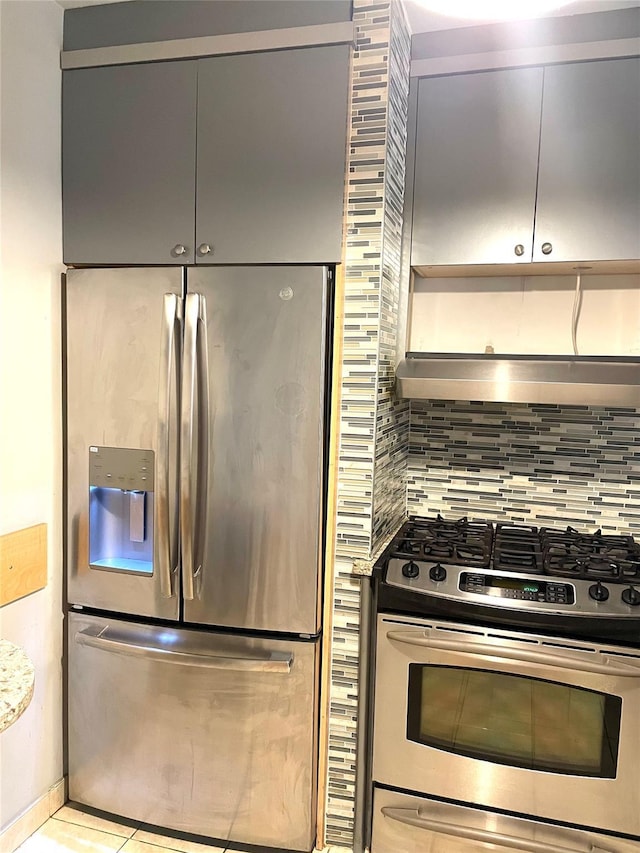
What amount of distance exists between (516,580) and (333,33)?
1646 millimetres

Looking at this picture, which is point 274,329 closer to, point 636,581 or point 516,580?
point 516,580

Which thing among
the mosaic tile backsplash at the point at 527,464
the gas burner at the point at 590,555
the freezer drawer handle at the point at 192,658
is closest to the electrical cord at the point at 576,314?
the mosaic tile backsplash at the point at 527,464

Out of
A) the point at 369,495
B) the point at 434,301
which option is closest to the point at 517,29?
the point at 434,301

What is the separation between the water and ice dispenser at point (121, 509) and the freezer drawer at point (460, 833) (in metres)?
1.05

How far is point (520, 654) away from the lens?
1716 mm

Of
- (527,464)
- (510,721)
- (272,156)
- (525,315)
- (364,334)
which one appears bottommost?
(510,721)

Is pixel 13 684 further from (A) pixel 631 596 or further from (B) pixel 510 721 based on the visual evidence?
(A) pixel 631 596

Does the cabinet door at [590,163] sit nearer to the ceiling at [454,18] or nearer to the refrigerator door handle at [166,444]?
the ceiling at [454,18]

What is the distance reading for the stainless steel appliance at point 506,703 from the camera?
66.4 inches

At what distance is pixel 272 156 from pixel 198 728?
1778 mm

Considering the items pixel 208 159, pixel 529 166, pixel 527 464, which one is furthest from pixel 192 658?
pixel 529 166

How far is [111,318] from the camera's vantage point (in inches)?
77.7

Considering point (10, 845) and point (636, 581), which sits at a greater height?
point (636, 581)

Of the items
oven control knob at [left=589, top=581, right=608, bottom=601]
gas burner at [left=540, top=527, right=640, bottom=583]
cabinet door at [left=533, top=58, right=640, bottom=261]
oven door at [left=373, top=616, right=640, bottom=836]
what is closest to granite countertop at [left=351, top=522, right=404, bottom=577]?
oven door at [left=373, top=616, right=640, bottom=836]
